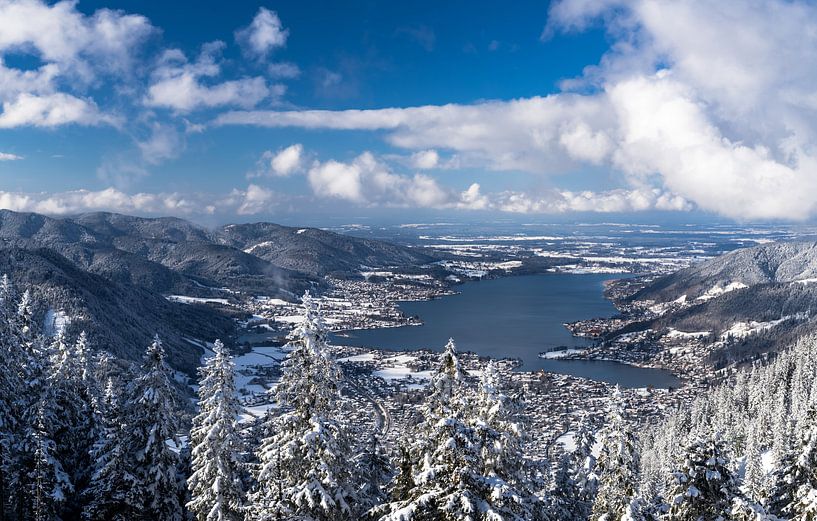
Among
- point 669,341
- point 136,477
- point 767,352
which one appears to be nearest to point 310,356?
point 136,477

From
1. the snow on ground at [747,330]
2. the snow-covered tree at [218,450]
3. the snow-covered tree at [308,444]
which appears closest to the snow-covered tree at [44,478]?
the snow-covered tree at [218,450]

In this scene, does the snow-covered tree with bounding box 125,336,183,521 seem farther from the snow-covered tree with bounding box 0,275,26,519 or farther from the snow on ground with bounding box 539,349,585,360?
the snow on ground with bounding box 539,349,585,360

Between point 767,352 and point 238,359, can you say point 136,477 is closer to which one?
point 238,359

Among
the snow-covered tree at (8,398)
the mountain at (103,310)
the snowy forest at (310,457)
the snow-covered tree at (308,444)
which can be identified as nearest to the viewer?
the snowy forest at (310,457)

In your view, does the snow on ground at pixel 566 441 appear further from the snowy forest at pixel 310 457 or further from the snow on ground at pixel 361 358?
the snow on ground at pixel 361 358

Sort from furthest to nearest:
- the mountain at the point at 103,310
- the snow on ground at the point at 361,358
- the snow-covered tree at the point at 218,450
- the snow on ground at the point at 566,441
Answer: the snow on ground at the point at 361,358 → the mountain at the point at 103,310 → the snow on ground at the point at 566,441 → the snow-covered tree at the point at 218,450

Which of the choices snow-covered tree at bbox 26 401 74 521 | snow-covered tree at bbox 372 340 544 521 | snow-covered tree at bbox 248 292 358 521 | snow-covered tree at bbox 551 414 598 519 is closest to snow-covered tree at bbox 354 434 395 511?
snow-covered tree at bbox 248 292 358 521
